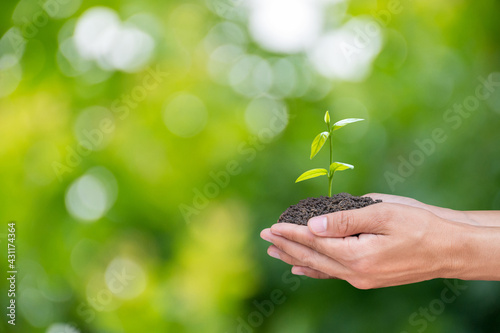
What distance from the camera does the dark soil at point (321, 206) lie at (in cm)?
88

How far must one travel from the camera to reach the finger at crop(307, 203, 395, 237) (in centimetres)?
77

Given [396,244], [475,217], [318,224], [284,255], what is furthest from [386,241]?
[475,217]

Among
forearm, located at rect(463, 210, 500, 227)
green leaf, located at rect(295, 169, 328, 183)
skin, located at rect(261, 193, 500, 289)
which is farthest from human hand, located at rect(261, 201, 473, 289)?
forearm, located at rect(463, 210, 500, 227)

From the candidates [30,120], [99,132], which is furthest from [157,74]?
[30,120]

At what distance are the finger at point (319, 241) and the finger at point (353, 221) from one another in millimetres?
14

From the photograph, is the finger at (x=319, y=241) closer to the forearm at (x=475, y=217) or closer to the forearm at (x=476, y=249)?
the forearm at (x=476, y=249)

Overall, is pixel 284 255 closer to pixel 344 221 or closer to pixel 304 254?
pixel 304 254

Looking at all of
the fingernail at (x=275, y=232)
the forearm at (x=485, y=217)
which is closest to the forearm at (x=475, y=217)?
the forearm at (x=485, y=217)

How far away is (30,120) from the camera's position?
1083 mm

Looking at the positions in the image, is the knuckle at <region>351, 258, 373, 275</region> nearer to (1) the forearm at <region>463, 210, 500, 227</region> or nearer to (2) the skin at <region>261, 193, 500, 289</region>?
(2) the skin at <region>261, 193, 500, 289</region>

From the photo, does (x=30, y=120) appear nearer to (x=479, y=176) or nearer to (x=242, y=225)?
(x=242, y=225)

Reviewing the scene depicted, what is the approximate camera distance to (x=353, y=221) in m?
0.78

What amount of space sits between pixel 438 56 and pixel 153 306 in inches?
36.6

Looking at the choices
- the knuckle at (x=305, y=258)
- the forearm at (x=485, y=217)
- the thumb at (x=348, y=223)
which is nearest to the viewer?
the thumb at (x=348, y=223)
